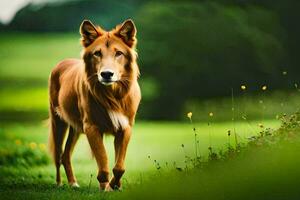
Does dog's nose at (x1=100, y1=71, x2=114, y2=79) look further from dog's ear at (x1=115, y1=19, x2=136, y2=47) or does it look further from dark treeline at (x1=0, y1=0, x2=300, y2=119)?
dark treeline at (x1=0, y1=0, x2=300, y2=119)

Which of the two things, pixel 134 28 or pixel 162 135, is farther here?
pixel 162 135

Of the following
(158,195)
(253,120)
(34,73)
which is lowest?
(158,195)

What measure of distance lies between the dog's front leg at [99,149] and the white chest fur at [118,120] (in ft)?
0.46

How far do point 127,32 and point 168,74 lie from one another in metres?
0.73

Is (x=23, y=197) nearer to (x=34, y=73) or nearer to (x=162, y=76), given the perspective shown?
(x=34, y=73)

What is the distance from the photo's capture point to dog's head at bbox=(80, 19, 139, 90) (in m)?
6.90

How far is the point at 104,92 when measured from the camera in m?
7.04

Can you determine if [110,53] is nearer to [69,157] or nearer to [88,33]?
[88,33]

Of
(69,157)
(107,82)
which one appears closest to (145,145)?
(69,157)

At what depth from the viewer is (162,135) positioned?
7.53 m

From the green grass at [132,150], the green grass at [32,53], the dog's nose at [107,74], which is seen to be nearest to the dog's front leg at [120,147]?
the green grass at [132,150]

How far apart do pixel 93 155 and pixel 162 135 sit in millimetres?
654

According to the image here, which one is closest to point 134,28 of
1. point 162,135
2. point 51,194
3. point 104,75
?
point 104,75

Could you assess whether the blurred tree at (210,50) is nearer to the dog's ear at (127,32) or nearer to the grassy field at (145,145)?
the grassy field at (145,145)
